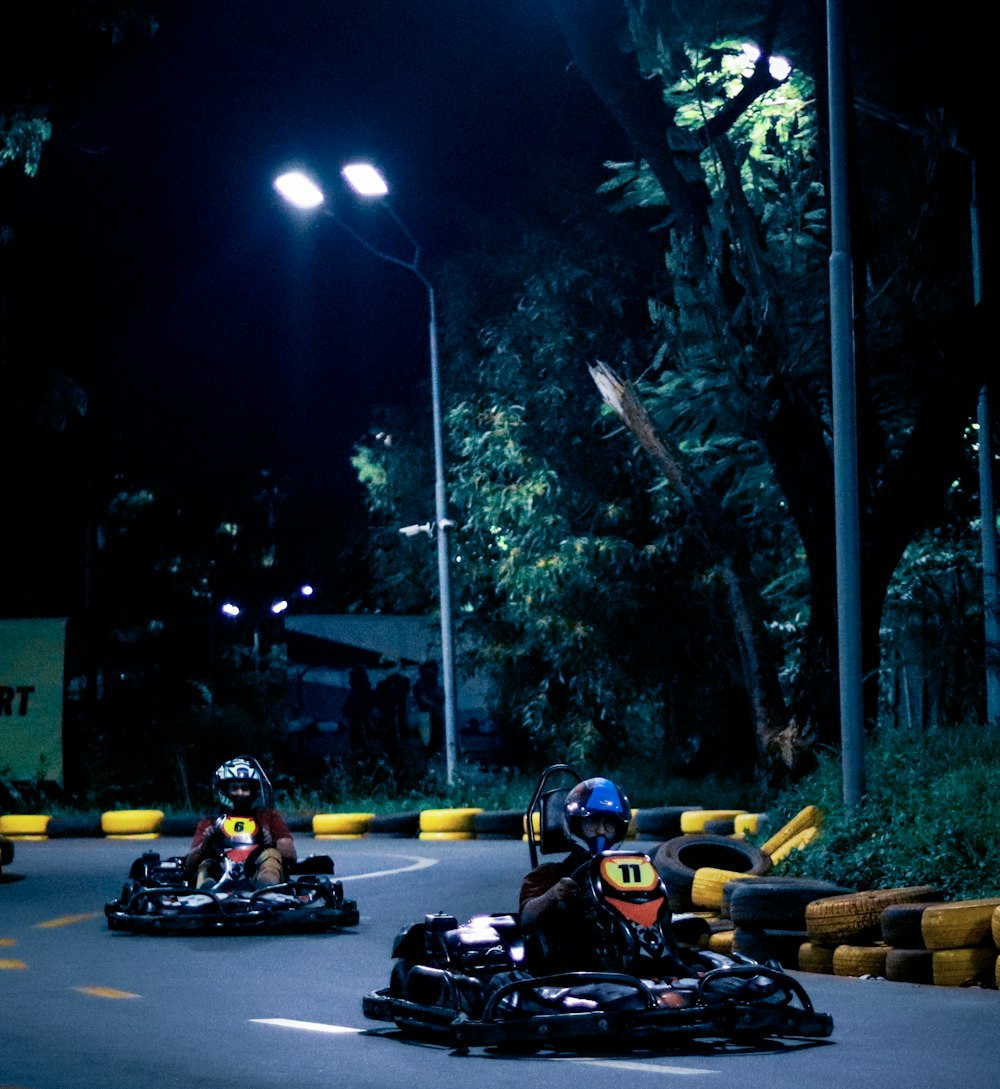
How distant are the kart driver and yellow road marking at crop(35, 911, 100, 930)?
111 cm

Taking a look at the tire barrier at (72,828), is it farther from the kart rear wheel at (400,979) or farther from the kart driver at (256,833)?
the kart rear wheel at (400,979)

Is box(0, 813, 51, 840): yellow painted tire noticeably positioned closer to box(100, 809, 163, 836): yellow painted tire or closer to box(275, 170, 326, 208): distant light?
box(100, 809, 163, 836): yellow painted tire

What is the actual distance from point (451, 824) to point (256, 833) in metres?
11.5

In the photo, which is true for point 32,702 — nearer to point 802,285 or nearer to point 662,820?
point 662,820

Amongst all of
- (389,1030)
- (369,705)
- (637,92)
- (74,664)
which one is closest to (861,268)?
(637,92)

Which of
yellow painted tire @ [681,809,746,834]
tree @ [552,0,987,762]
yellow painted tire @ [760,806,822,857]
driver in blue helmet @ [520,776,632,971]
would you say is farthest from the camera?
yellow painted tire @ [681,809,746,834]

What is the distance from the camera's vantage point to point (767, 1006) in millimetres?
7742

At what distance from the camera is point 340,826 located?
26547 millimetres

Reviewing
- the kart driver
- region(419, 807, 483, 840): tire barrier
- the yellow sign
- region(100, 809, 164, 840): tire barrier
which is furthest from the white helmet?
the yellow sign

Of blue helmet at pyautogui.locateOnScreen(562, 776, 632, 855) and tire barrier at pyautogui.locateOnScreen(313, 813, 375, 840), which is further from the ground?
blue helmet at pyautogui.locateOnScreen(562, 776, 632, 855)

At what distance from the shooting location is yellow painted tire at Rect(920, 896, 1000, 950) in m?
9.95

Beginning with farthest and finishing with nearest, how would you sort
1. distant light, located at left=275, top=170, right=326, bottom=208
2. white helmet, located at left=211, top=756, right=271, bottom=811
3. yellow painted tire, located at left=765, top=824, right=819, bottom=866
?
distant light, located at left=275, top=170, right=326, bottom=208, white helmet, located at left=211, top=756, right=271, bottom=811, yellow painted tire, located at left=765, top=824, right=819, bottom=866

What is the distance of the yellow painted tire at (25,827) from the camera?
27.8 m

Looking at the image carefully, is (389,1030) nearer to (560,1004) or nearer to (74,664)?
(560,1004)
